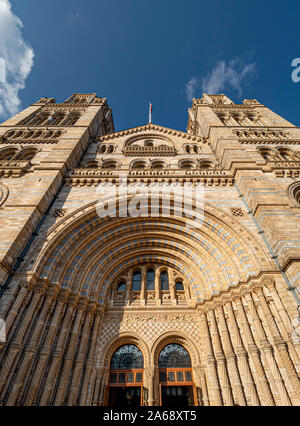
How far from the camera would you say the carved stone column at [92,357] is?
7.18 m

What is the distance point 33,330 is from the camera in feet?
22.9

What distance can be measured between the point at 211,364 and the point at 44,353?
5.80 m

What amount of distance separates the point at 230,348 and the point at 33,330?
6.81 meters

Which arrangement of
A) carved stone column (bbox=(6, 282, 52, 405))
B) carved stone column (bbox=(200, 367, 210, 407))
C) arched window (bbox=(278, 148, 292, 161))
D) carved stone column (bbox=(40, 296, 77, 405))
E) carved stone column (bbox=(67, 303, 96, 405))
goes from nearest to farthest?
carved stone column (bbox=(6, 282, 52, 405)) < carved stone column (bbox=(40, 296, 77, 405)) < carved stone column (bbox=(67, 303, 96, 405)) < carved stone column (bbox=(200, 367, 210, 407)) < arched window (bbox=(278, 148, 292, 161))

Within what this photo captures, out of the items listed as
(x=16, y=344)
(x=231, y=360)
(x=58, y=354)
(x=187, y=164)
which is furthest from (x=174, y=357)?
(x=187, y=164)

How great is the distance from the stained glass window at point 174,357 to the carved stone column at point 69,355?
11.6 ft

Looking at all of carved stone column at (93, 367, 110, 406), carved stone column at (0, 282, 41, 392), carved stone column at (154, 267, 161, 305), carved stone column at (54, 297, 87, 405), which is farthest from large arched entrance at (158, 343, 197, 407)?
carved stone column at (0, 282, 41, 392)

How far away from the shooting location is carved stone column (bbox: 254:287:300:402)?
18.7 feet

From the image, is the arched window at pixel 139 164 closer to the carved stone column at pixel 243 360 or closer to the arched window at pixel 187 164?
the arched window at pixel 187 164

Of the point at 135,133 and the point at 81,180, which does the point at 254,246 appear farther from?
the point at 135,133

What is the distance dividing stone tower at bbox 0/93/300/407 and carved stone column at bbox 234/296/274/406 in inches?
1.2

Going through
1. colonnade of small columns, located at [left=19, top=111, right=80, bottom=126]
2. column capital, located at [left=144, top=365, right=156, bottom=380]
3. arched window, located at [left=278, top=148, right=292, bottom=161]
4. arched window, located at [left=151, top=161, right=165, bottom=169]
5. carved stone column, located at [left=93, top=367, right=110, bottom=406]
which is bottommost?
carved stone column, located at [left=93, top=367, right=110, bottom=406]

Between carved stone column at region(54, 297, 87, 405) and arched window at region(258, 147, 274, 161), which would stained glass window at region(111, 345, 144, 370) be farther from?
arched window at region(258, 147, 274, 161)

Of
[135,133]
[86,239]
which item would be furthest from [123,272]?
[135,133]
